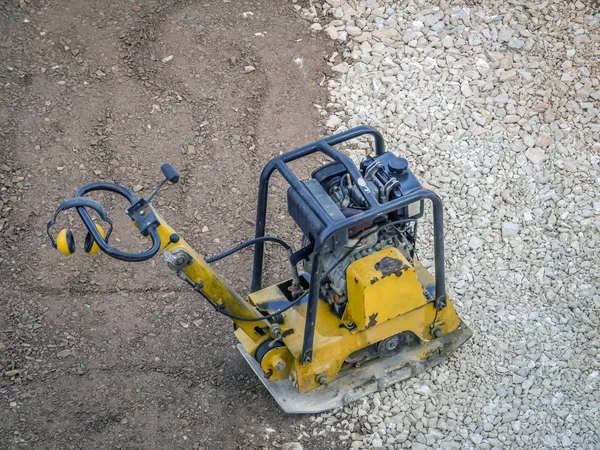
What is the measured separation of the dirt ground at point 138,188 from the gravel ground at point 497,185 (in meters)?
0.52

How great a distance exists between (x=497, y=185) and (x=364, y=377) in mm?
2043

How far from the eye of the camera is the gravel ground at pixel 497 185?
17.5 ft

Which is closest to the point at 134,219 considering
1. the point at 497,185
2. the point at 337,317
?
the point at 337,317

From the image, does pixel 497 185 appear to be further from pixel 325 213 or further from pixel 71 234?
pixel 71 234

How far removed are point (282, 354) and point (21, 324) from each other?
76.7 inches

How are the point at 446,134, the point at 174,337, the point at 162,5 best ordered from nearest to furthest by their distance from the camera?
the point at 174,337, the point at 446,134, the point at 162,5

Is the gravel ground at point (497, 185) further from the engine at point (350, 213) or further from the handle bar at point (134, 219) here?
the handle bar at point (134, 219)

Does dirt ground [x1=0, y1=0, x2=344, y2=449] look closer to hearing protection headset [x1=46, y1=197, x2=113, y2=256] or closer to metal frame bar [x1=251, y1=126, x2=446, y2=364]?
metal frame bar [x1=251, y1=126, x2=446, y2=364]

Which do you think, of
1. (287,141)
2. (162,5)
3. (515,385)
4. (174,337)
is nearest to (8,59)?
(162,5)

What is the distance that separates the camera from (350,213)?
4.84m

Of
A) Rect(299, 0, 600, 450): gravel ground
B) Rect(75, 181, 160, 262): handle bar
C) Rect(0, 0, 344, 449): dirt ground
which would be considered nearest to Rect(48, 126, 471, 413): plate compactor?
Rect(75, 181, 160, 262): handle bar

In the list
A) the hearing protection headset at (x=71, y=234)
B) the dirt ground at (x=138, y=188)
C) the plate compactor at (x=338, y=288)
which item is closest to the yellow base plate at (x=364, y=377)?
the plate compactor at (x=338, y=288)

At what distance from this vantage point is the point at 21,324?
19.5 feet

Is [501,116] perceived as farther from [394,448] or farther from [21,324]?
[21,324]
